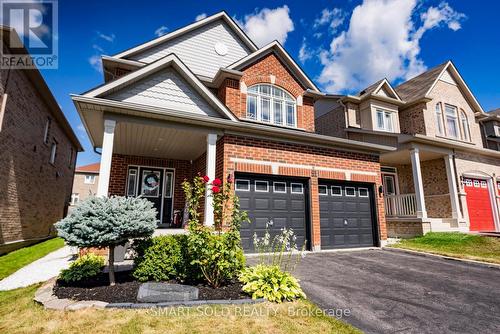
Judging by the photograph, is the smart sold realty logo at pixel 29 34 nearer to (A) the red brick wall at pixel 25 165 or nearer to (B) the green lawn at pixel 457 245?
(A) the red brick wall at pixel 25 165

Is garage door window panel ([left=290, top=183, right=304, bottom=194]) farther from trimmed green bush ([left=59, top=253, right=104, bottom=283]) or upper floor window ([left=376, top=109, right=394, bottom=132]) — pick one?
upper floor window ([left=376, top=109, right=394, bottom=132])

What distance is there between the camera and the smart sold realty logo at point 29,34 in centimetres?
953

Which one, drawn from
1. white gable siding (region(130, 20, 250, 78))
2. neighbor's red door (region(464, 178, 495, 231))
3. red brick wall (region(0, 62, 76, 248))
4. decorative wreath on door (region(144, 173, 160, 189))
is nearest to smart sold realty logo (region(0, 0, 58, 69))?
red brick wall (region(0, 62, 76, 248))

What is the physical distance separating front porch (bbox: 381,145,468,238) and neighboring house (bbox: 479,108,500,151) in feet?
23.4

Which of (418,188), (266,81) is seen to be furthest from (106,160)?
(418,188)

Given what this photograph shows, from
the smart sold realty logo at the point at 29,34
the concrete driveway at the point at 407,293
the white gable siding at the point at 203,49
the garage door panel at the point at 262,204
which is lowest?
the concrete driveway at the point at 407,293

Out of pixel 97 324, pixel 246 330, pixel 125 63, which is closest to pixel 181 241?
pixel 97 324

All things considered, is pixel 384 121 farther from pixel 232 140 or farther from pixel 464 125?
pixel 232 140

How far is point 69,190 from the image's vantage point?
21094mm

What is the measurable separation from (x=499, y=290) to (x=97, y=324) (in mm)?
7566

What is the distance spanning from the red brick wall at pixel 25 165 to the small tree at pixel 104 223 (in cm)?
756

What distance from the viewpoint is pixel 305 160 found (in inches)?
403

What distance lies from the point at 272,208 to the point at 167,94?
5395 mm

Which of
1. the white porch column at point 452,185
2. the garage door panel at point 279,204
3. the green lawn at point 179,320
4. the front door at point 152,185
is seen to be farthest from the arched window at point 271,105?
the white porch column at point 452,185
